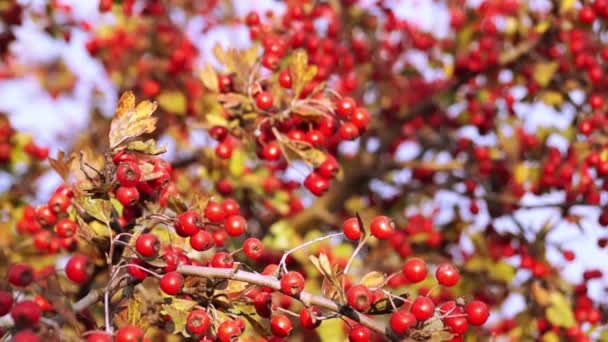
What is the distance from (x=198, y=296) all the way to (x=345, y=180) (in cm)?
465

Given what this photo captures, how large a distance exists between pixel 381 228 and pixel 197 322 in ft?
2.63

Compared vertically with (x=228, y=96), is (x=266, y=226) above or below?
below

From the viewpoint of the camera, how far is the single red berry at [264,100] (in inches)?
142

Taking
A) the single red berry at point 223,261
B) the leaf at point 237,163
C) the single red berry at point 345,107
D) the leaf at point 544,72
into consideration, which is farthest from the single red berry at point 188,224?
the leaf at point 544,72

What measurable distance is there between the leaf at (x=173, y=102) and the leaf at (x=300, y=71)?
11.0ft

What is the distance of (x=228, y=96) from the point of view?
12.2 feet

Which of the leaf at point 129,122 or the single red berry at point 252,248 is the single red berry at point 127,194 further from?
the single red berry at point 252,248

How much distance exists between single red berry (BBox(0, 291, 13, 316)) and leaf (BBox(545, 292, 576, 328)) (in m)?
4.04

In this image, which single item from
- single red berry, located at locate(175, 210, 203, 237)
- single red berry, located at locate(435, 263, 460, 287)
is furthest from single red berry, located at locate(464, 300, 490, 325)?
single red berry, located at locate(175, 210, 203, 237)

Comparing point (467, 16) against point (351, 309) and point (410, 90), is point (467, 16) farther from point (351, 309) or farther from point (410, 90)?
point (351, 309)

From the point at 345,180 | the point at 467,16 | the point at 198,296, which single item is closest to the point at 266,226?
the point at 345,180

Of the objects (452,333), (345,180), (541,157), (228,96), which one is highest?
(228,96)

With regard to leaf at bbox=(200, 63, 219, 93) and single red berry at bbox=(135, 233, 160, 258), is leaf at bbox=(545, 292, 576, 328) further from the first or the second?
single red berry at bbox=(135, 233, 160, 258)

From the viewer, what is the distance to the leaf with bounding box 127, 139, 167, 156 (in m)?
2.65
